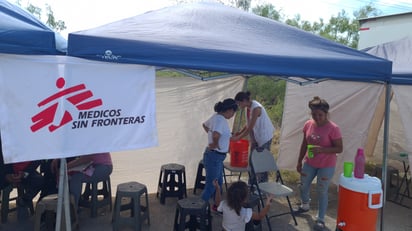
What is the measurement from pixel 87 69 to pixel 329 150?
2.45 m

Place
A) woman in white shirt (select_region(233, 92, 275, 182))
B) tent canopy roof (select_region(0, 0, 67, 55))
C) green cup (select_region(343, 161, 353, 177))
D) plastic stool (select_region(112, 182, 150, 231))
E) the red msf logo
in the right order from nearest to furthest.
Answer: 1. tent canopy roof (select_region(0, 0, 67, 55))
2. the red msf logo
3. green cup (select_region(343, 161, 353, 177))
4. plastic stool (select_region(112, 182, 150, 231))
5. woman in white shirt (select_region(233, 92, 275, 182))

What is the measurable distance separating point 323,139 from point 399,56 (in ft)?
6.69

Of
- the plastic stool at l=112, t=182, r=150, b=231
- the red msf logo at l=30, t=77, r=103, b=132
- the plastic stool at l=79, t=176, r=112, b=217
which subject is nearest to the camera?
the red msf logo at l=30, t=77, r=103, b=132

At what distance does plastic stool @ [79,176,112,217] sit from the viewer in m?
3.88

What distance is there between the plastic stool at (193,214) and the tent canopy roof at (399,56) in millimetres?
2332

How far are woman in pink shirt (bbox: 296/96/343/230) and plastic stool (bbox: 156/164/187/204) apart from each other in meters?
1.47

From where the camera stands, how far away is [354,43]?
1644 centimetres

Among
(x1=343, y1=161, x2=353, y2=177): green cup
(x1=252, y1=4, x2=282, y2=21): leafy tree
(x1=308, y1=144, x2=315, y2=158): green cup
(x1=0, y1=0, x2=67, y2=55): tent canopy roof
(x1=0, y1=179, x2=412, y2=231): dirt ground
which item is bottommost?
(x1=0, y1=179, x2=412, y2=231): dirt ground

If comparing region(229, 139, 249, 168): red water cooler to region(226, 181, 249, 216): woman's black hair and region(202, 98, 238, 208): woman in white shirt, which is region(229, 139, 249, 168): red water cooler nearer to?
region(202, 98, 238, 208): woman in white shirt

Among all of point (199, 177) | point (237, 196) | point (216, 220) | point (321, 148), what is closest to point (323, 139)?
point (321, 148)

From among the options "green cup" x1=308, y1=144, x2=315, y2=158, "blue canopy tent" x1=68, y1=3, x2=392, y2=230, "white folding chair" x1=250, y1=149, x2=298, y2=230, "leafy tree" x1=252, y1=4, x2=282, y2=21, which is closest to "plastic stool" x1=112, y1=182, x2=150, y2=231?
"white folding chair" x1=250, y1=149, x2=298, y2=230

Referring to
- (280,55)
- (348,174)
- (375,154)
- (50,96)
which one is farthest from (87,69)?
(375,154)

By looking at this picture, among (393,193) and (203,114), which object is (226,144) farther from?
(393,193)

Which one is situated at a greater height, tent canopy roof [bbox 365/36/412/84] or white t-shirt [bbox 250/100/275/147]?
tent canopy roof [bbox 365/36/412/84]
